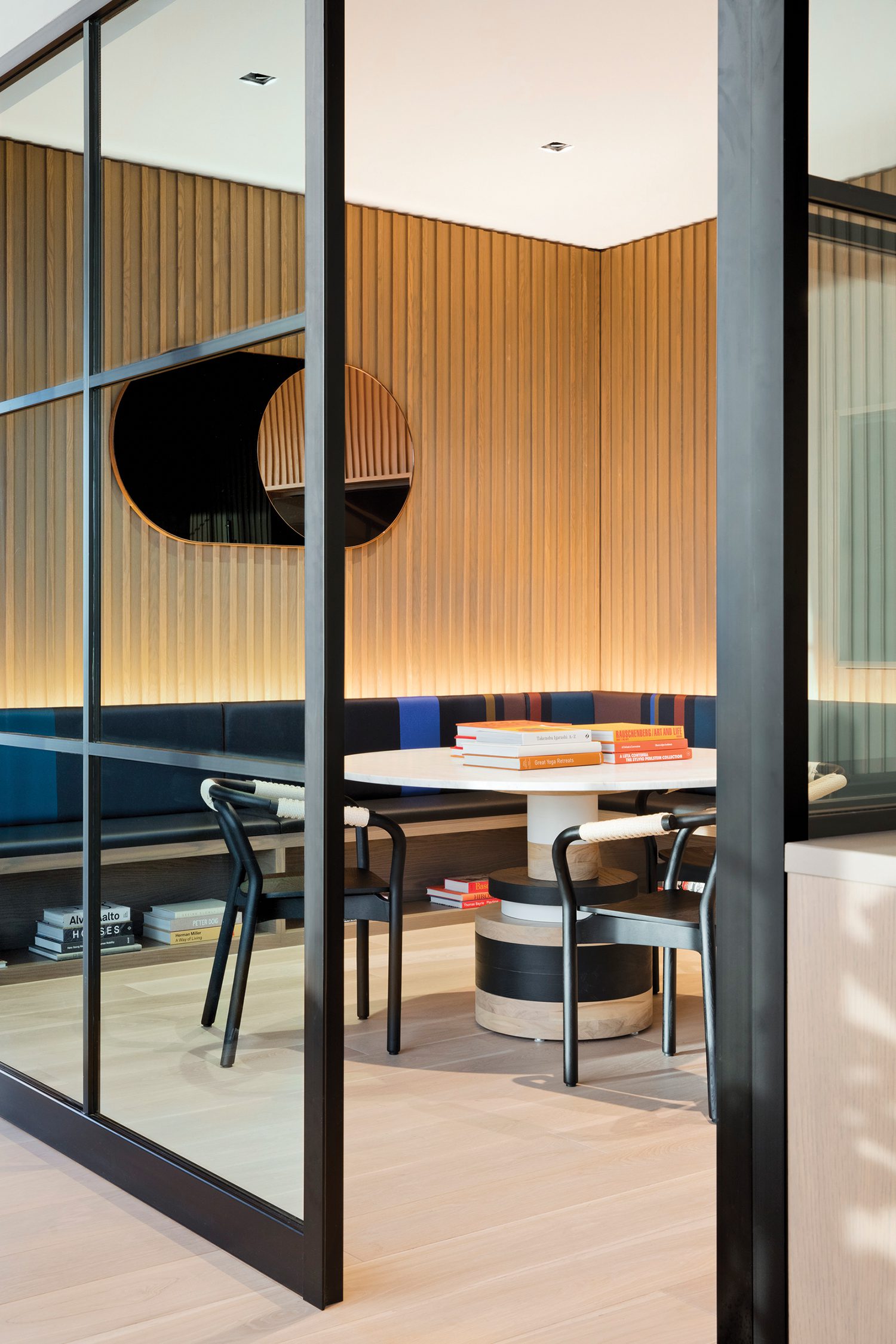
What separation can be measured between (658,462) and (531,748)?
3.25 metres

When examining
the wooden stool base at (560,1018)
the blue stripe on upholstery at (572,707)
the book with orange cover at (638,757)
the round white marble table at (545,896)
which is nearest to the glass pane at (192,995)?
the round white marble table at (545,896)

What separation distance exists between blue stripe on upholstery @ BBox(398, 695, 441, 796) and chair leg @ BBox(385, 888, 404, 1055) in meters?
2.19

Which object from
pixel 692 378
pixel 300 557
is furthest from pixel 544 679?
pixel 300 557

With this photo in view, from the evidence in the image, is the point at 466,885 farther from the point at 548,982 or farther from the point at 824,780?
the point at 824,780

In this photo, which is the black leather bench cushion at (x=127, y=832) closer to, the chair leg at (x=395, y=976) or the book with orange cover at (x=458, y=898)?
the chair leg at (x=395, y=976)

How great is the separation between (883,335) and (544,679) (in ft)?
16.2

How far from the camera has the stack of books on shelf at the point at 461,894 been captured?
5.66m

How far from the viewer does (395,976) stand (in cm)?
363

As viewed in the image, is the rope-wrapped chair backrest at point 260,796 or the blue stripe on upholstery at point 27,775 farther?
the blue stripe on upholstery at point 27,775

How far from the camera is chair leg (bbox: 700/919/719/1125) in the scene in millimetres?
3125

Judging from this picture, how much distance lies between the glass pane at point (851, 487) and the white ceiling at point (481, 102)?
0.13m

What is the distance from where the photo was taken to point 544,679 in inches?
265

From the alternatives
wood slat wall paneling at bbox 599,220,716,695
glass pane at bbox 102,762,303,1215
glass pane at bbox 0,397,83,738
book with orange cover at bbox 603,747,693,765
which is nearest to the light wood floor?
glass pane at bbox 102,762,303,1215

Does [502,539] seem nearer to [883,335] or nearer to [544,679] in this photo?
[544,679]
